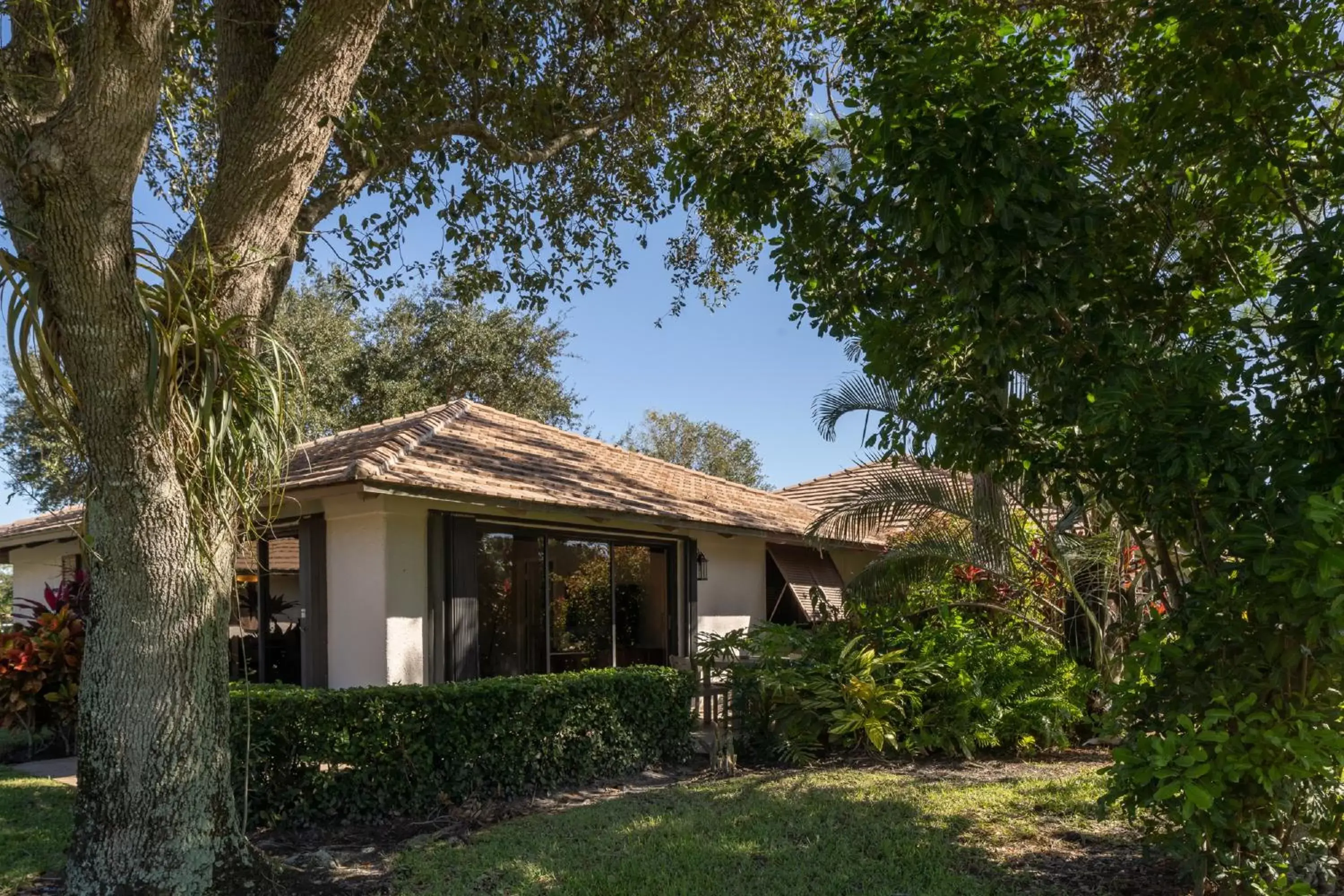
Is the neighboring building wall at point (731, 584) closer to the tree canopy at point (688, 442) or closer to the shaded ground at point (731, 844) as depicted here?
the shaded ground at point (731, 844)

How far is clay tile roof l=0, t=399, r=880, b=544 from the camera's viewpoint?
1013 cm

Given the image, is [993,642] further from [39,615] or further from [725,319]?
[39,615]

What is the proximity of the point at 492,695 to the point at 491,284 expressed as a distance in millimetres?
5288

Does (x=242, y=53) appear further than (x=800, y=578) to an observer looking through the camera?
No

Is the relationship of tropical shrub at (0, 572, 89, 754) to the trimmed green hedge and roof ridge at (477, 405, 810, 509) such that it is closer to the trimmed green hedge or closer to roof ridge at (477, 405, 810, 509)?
the trimmed green hedge

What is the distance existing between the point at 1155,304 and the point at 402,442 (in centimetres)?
812

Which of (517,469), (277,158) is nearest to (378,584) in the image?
(517,469)

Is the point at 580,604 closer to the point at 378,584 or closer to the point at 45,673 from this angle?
the point at 378,584

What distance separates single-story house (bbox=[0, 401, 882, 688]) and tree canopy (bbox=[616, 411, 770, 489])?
24239mm

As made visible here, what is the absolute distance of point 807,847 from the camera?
6422 millimetres

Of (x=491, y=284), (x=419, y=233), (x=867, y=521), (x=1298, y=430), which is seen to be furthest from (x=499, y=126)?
(x=1298, y=430)

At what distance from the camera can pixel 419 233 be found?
40.2 feet

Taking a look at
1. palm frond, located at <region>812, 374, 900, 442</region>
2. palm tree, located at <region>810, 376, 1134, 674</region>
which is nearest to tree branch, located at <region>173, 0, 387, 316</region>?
palm tree, located at <region>810, 376, 1134, 674</region>

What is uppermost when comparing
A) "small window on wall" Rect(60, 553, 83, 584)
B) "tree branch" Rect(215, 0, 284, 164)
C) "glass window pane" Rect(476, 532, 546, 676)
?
"tree branch" Rect(215, 0, 284, 164)
